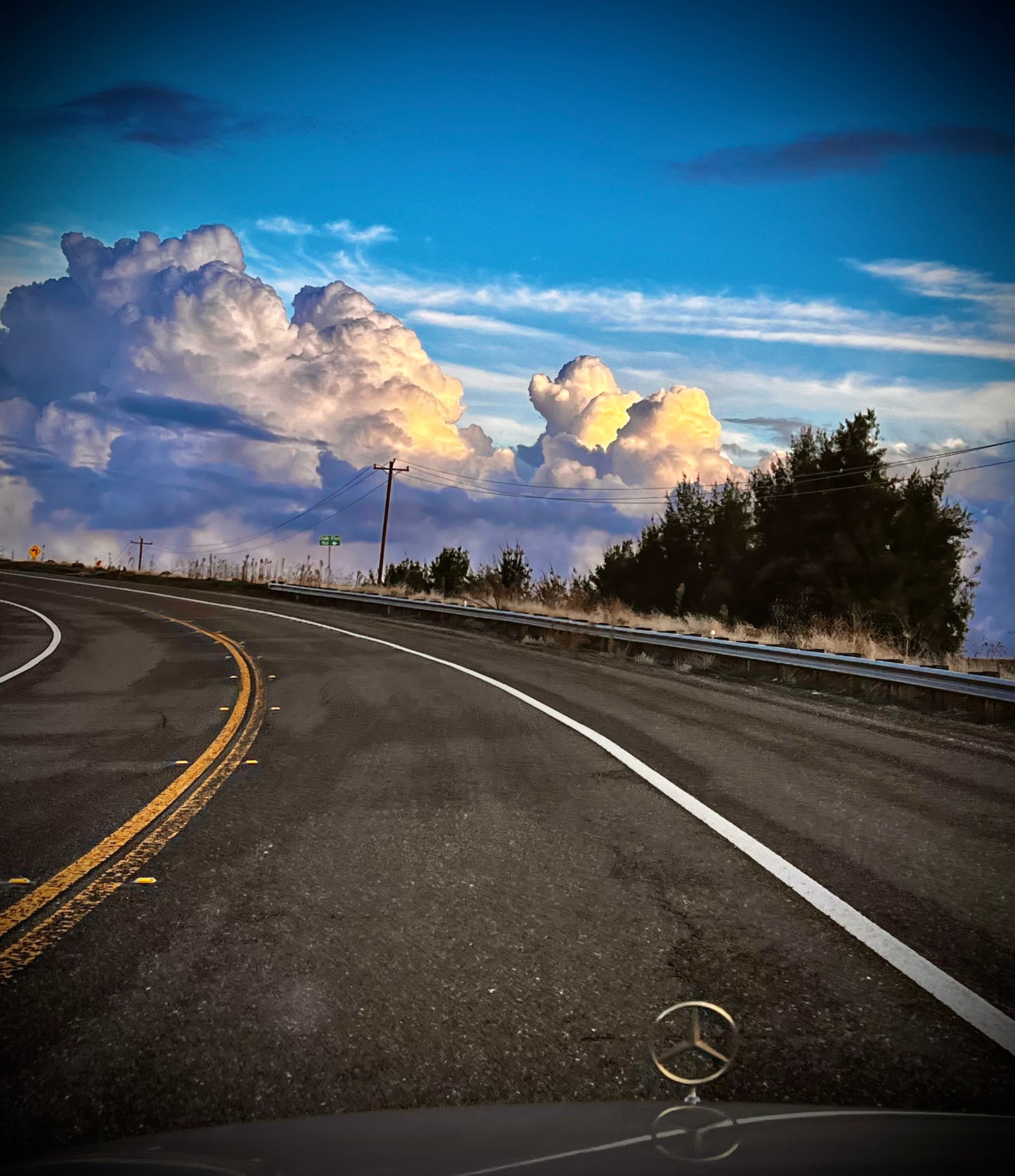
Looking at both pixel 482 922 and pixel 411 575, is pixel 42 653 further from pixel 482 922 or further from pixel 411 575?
pixel 411 575

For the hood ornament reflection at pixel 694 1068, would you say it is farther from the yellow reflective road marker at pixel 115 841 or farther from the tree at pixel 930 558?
the tree at pixel 930 558

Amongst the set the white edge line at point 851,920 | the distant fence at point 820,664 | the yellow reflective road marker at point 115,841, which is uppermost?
the distant fence at point 820,664

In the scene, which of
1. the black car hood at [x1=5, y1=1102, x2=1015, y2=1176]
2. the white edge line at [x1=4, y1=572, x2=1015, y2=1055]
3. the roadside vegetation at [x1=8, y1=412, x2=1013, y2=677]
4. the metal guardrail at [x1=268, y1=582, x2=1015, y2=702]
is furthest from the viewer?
the roadside vegetation at [x1=8, y1=412, x2=1013, y2=677]

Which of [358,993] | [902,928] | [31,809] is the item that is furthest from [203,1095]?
[31,809]

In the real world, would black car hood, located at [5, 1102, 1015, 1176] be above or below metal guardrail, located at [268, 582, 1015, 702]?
below

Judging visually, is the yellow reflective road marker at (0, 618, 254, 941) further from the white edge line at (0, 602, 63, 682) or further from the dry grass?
the dry grass

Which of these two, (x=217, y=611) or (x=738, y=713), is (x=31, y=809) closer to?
(x=738, y=713)

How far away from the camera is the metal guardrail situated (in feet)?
39.2

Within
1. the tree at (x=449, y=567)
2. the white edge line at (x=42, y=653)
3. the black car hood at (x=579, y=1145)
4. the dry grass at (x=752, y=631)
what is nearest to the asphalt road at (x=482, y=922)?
the black car hood at (x=579, y=1145)

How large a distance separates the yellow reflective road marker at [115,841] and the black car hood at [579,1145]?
186 centimetres

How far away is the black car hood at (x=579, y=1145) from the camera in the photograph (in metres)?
1.98

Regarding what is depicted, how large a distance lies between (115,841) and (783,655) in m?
12.5

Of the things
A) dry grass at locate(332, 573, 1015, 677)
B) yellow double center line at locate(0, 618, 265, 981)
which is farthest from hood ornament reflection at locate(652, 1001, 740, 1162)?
dry grass at locate(332, 573, 1015, 677)

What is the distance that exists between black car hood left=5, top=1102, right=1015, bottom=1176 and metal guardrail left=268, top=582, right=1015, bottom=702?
1055cm
